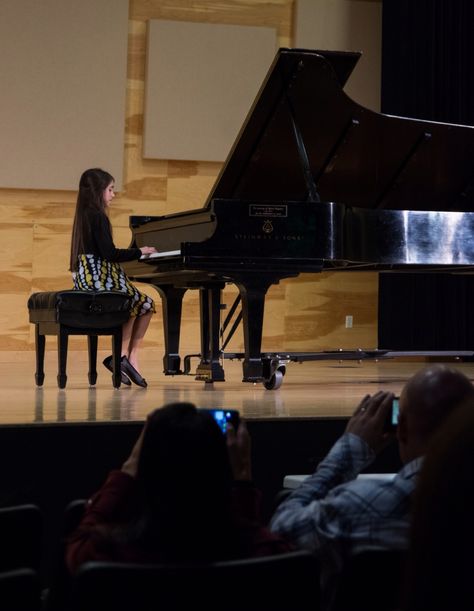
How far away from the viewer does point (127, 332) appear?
5.79 m

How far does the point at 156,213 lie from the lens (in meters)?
8.85

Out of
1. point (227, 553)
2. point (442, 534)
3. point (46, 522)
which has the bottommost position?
point (46, 522)

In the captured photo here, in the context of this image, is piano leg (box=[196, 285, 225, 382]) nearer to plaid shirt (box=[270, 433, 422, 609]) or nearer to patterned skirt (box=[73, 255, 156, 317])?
patterned skirt (box=[73, 255, 156, 317])

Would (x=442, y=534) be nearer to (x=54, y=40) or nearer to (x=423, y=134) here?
(x=423, y=134)

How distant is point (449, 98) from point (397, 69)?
0.54m

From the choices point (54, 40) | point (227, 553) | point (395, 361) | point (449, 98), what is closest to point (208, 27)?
point (54, 40)

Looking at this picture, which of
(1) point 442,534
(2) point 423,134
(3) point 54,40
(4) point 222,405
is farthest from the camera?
(3) point 54,40

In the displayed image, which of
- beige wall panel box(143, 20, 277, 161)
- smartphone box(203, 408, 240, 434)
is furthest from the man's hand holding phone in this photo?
beige wall panel box(143, 20, 277, 161)

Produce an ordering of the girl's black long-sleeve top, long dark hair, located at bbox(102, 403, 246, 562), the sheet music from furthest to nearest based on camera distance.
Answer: the girl's black long-sleeve top
the sheet music
long dark hair, located at bbox(102, 403, 246, 562)

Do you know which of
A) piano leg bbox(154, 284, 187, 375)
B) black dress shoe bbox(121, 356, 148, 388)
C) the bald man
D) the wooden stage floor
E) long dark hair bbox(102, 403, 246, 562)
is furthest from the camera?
piano leg bbox(154, 284, 187, 375)

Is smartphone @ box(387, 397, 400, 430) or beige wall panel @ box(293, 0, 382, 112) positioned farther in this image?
beige wall panel @ box(293, 0, 382, 112)

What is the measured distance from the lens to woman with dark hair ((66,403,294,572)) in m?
1.49

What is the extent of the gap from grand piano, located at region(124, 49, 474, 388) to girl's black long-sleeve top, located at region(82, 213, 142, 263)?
157mm

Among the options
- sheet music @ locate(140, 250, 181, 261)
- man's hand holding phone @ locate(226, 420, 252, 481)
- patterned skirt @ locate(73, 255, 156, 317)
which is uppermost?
sheet music @ locate(140, 250, 181, 261)
